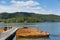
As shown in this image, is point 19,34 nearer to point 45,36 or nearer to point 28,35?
point 28,35

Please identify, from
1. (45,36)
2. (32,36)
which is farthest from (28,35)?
(45,36)

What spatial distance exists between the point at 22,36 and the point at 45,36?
5.67 metres

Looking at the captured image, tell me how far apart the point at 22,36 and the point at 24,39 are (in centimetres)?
418

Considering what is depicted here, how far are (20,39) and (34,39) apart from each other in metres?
3.14

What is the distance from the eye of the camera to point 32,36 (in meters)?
50.7

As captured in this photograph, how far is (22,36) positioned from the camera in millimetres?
49312

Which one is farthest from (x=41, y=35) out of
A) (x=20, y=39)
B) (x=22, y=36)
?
(x=20, y=39)

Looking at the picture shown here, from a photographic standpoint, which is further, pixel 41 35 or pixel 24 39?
pixel 41 35

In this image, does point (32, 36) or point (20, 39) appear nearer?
point (20, 39)

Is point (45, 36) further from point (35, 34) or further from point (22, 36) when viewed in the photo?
point (22, 36)

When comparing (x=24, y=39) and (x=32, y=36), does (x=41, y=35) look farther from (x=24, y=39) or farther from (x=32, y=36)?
(x=24, y=39)

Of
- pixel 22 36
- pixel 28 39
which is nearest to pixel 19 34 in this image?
pixel 22 36

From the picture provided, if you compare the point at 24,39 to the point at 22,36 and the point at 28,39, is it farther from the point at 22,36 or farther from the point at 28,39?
the point at 22,36

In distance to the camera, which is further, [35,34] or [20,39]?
[35,34]
